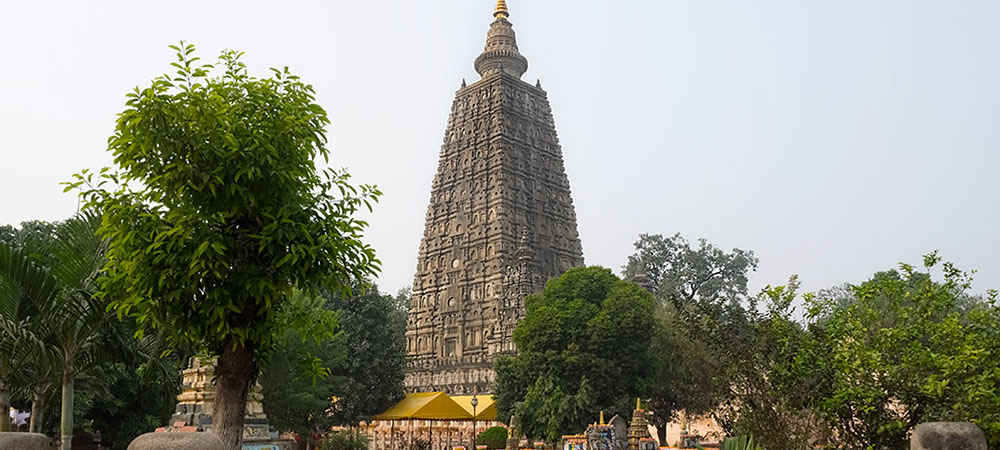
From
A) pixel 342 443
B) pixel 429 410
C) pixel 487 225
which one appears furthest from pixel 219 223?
pixel 487 225

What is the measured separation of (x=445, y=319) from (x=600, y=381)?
26489 millimetres

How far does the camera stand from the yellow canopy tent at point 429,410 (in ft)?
126

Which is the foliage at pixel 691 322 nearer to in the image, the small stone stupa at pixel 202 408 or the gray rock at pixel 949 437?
the gray rock at pixel 949 437

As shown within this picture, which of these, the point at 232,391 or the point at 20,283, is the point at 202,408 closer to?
the point at 20,283

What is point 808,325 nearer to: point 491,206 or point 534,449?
point 534,449

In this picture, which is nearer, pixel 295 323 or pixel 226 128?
pixel 226 128

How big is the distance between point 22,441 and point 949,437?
1196cm

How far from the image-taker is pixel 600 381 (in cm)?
3594

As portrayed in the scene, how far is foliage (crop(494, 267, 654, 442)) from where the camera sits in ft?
117

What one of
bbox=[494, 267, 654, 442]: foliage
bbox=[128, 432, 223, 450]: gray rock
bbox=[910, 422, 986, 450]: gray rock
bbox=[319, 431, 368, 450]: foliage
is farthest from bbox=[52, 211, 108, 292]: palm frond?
bbox=[494, 267, 654, 442]: foliage

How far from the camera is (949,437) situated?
11508 millimetres

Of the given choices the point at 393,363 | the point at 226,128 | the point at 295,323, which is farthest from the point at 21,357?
the point at 393,363

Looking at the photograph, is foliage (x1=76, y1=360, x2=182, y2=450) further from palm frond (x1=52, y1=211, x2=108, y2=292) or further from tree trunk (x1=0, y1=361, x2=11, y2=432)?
palm frond (x1=52, y1=211, x2=108, y2=292)

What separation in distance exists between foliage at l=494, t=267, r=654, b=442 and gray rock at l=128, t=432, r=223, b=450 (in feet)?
95.8
